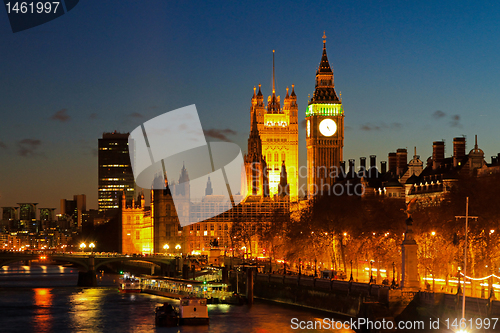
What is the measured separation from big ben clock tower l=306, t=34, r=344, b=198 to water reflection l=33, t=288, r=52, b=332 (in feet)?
246

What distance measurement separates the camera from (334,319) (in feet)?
204

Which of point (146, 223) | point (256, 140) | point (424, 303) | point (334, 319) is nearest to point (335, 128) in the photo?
point (256, 140)

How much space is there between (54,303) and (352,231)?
3058 centimetres

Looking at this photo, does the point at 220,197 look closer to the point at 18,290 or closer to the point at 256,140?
the point at 256,140

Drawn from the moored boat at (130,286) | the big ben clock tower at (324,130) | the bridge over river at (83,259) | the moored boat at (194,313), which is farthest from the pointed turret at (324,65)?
the moored boat at (194,313)

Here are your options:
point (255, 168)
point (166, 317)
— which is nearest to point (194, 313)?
point (166, 317)

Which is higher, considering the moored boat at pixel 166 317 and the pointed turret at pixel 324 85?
the pointed turret at pixel 324 85

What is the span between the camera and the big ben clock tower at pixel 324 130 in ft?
545

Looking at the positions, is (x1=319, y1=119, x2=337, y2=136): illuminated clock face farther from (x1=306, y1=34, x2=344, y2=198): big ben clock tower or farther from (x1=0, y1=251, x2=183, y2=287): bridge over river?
(x1=0, y1=251, x2=183, y2=287): bridge over river

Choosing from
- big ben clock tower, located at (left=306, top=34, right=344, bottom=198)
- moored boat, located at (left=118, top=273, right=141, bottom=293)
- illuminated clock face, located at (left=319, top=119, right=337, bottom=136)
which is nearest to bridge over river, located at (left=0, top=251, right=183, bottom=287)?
moored boat, located at (left=118, top=273, right=141, bottom=293)

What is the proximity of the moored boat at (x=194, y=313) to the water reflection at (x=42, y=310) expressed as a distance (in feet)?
34.4

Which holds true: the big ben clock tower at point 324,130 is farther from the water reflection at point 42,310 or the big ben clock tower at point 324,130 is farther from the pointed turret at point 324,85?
the water reflection at point 42,310

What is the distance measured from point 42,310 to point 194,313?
18.1 metres

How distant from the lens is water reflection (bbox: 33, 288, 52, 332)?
6638cm
